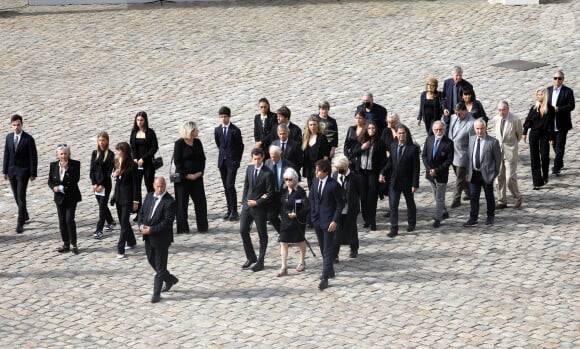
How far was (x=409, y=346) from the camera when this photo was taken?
15.5 meters

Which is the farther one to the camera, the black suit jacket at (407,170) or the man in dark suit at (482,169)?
the man in dark suit at (482,169)

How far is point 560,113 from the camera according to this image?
21422 mm

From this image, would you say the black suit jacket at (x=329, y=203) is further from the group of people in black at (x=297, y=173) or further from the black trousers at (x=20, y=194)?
the black trousers at (x=20, y=194)

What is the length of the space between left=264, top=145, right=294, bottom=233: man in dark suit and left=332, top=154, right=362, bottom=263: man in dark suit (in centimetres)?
76

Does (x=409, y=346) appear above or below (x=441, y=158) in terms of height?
below

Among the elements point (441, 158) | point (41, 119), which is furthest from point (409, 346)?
point (41, 119)

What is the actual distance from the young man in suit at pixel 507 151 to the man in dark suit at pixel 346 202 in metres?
3.03

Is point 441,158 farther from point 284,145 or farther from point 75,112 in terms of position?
point 75,112

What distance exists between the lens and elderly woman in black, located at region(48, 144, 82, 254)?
18859 millimetres

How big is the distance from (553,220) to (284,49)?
456 inches

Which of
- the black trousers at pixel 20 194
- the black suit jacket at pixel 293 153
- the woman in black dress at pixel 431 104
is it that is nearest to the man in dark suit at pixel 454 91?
the woman in black dress at pixel 431 104

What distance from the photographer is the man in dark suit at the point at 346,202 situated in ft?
58.6

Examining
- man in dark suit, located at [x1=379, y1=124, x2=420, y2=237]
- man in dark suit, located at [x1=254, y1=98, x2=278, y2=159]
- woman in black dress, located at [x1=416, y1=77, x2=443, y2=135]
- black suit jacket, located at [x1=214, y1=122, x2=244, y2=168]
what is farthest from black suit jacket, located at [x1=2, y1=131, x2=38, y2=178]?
woman in black dress, located at [x1=416, y1=77, x2=443, y2=135]

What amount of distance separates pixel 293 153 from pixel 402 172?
1526 mm
